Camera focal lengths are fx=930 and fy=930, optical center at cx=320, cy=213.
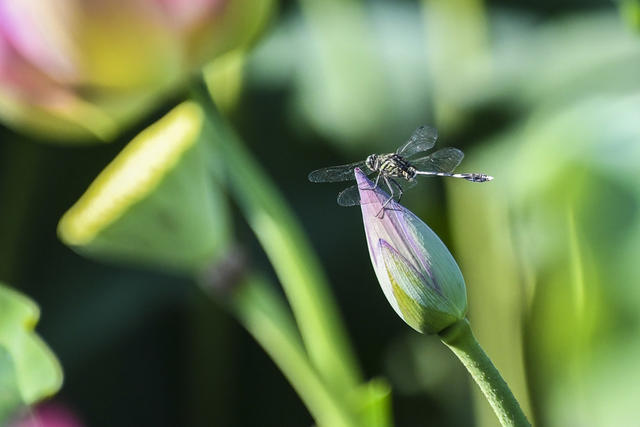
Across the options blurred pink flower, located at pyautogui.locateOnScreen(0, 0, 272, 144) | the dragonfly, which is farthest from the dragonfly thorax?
blurred pink flower, located at pyautogui.locateOnScreen(0, 0, 272, 144)

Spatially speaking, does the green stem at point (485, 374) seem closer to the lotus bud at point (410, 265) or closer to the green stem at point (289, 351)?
the lotus bud at point (410, 265)

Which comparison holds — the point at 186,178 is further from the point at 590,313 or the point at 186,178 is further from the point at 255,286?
the point at 590,313

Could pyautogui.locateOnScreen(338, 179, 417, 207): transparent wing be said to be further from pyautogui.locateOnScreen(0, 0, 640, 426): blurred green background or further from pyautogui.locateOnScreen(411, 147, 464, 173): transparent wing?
pyautogui.locateOnScreen(0, 0, 640, 426): blurred green background

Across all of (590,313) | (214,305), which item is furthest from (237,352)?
(590,313)

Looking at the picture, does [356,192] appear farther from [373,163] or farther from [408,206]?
[408,206]

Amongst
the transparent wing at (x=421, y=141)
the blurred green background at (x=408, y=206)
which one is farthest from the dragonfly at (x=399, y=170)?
the blurred green background at (x=408, y=206)

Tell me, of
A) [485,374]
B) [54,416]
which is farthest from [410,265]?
[54,416]
